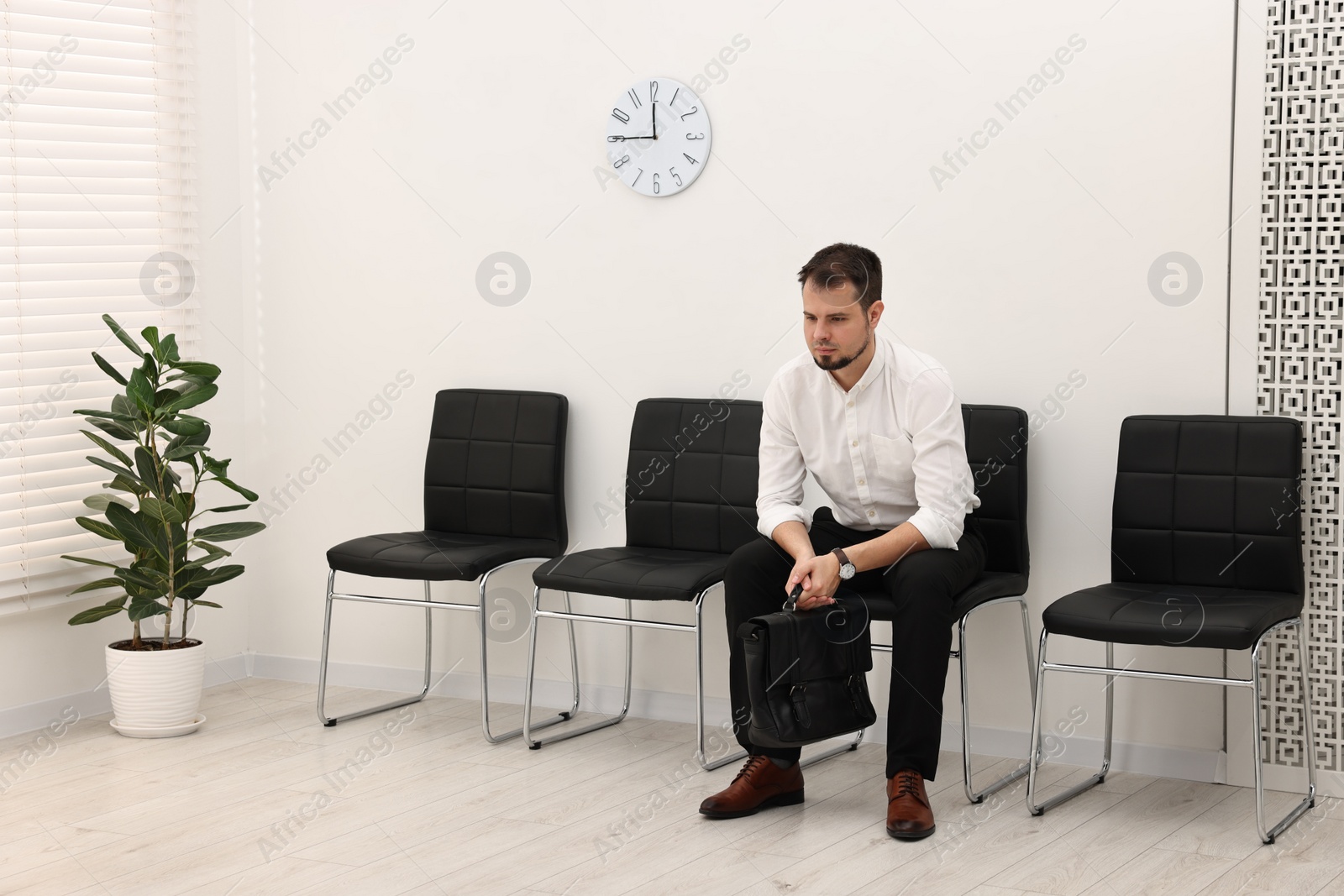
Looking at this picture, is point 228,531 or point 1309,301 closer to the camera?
point 1309,301

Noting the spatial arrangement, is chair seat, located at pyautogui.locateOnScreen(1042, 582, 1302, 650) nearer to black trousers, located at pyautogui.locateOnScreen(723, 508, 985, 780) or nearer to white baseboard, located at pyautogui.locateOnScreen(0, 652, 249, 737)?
black trousers, located at pyautogui.locateOnScreen(723, 508, 985, 780)

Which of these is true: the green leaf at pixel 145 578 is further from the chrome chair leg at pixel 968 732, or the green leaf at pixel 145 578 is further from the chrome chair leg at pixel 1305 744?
the chrome chair leg at pixel 1305 744

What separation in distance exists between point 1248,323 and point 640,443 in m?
1.60

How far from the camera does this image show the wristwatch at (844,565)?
2.97 metres

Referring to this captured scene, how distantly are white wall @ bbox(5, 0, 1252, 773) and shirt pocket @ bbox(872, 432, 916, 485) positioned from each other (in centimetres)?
47

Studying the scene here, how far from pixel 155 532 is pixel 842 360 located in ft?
6.78

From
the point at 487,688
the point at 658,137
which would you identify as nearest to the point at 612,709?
the point at 487,688

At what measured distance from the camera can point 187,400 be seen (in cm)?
382

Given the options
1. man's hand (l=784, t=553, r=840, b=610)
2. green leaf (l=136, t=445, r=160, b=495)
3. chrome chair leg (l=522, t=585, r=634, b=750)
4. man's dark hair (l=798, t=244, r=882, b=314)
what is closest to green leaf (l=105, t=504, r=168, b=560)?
green leaf (l=136, t=445, r=160, b=495)

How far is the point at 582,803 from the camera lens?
123 inches

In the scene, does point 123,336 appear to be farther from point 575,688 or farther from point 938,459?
point 938,459

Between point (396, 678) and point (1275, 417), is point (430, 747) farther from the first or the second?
point (1275, 417)

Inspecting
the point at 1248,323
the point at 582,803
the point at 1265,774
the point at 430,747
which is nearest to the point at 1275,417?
the point at 1248,323

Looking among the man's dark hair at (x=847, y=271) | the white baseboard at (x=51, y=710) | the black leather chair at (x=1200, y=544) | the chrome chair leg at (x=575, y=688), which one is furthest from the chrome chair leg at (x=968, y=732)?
the white baseboard at (x=51, y=710)
